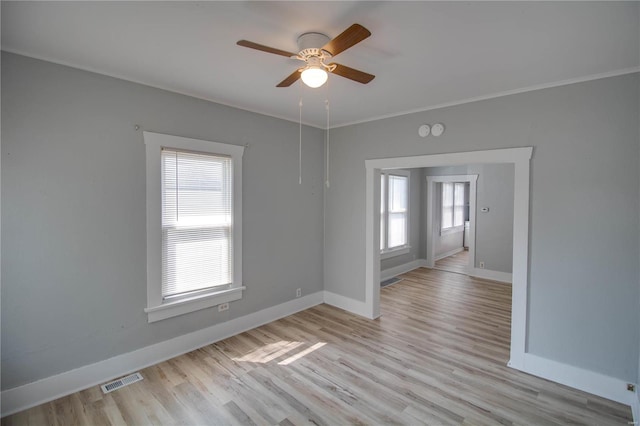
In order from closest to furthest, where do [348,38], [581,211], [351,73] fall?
1. [348,38]
2. [351,73]
3. [581,211]

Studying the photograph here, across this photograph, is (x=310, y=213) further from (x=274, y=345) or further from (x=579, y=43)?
(x=579, y=43)

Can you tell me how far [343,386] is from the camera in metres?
2.72

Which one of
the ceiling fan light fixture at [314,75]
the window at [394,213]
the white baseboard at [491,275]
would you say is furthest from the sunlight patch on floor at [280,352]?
the white baseboard at [491,275]

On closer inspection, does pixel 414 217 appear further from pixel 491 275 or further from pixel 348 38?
pixel 348 38

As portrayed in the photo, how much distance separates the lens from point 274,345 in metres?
3.44

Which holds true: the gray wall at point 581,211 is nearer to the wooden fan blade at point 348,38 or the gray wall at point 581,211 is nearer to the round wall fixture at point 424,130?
the round wall fixture at point 424,130

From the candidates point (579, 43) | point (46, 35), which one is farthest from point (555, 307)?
point (46, 35)

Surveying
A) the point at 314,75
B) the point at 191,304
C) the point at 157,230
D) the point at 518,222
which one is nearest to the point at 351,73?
the point at 314,75

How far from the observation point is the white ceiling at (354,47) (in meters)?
1.74

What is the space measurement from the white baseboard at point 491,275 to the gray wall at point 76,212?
5451mm

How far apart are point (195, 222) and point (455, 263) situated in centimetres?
667

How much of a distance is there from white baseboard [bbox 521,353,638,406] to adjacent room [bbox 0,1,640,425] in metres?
0.02

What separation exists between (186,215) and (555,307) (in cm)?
369

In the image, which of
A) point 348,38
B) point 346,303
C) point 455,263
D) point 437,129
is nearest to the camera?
point 348,38
